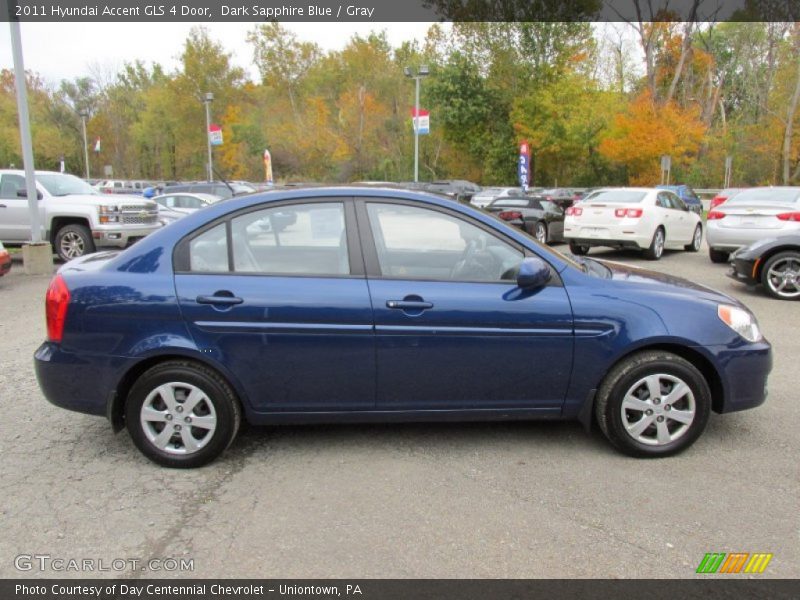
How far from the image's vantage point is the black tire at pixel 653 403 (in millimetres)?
3662

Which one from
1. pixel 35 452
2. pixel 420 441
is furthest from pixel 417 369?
pixel 35 452

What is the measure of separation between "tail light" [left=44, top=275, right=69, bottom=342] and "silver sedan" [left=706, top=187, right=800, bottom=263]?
10.4 m

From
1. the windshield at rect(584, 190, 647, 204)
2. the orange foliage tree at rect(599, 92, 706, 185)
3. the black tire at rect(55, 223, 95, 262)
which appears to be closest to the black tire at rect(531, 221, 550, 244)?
the windshield at rect(584, 190, 647, 204)

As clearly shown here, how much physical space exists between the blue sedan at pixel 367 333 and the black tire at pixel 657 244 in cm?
973

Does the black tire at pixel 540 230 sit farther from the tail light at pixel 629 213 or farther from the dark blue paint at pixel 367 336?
the dark blue paint at pixel 367 336

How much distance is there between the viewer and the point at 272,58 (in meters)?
55.9

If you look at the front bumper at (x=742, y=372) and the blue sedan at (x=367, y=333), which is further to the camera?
the front bumper at (x=742, y=372)

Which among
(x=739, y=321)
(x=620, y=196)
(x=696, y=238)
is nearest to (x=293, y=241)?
(x=739, y=321)

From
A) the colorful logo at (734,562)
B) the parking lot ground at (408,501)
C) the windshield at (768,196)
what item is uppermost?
the windshield at (768,196)

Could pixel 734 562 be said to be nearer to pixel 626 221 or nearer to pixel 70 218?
pixel 626 221

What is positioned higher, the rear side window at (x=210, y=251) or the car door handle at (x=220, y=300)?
the rear side window at (x=210, y=251)

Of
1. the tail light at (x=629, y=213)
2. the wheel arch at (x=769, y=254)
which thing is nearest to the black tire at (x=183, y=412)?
the wheel arch at (x=769, y=254)

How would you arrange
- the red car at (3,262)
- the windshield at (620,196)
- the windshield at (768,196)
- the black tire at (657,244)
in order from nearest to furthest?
the red car at (3,262) < the windshield at (768,196) < the windshield at (620,196) < the black tire at (657,244)

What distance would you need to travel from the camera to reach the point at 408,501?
10.8ft
